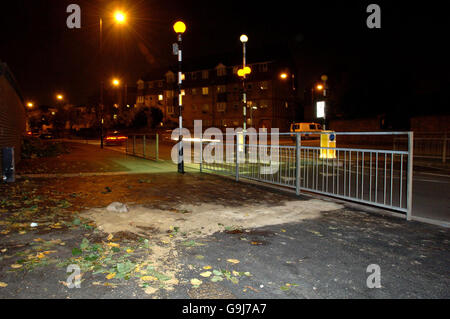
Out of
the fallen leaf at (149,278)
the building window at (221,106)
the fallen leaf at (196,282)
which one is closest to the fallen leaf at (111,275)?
the fallen leaf at (149,278)

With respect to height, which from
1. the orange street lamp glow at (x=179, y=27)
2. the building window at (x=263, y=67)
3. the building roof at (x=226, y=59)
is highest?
the building roof at (x=226, y=59)

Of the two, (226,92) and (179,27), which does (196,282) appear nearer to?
(179,27)

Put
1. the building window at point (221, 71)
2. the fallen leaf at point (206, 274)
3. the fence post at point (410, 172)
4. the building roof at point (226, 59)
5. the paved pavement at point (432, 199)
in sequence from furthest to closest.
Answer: the building window at point (221, 71), the building roof at point (226, 59), the paved pavement at point (432, 199), the fence post at point (410, 172), the fallen leaf at point (206, 274)

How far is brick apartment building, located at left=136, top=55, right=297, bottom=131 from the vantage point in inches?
2205

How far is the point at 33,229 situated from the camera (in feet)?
16.9

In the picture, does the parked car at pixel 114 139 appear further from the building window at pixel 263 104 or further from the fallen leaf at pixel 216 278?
the fallen leaf at pixel 216 278

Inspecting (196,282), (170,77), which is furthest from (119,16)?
(170,77)

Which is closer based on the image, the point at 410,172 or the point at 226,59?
the point at 410,172

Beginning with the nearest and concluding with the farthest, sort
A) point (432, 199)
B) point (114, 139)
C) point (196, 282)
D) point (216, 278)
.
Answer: point (196, 282)
point (216, 278)
point (432, 199)
point (114, 139)

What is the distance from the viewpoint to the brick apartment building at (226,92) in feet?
184

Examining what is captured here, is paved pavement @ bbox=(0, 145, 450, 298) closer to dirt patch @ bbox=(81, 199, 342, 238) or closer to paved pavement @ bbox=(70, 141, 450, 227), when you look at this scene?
dirt patch @ bbox=(81, 199, 342, 238)

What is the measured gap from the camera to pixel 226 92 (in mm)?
61688

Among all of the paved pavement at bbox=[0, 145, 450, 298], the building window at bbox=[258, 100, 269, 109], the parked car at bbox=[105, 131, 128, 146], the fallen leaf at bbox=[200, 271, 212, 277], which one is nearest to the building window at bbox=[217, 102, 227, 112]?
the building window at bbox=[258, 100, 269, 109]

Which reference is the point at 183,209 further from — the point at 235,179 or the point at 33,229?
the point at 235,179
